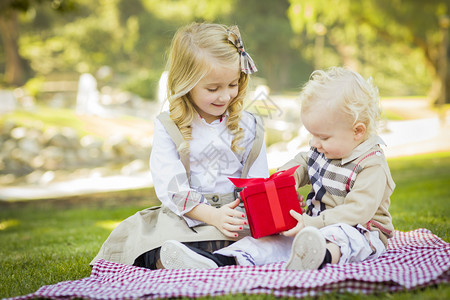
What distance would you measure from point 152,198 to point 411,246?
194 inches

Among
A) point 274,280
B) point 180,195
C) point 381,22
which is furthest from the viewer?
point 381,22

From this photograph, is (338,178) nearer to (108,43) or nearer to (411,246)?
(411,246)

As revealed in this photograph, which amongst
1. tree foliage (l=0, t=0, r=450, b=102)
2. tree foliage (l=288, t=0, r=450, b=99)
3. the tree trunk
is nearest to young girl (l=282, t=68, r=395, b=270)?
tree foliage (l=288, t=0, r=450, b=99)

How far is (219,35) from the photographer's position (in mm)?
2312

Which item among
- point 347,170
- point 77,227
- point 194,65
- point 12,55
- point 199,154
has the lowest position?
point 77,227

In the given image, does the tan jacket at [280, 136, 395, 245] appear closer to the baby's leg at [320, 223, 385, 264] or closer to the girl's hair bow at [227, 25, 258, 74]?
the baby's leg at [320, 223, 385, 264]

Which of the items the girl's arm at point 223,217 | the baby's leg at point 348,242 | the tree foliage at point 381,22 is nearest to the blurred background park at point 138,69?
the tree foliage at point 381,22

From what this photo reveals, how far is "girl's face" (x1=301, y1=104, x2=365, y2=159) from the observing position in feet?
6.48

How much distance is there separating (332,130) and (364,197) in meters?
0.29

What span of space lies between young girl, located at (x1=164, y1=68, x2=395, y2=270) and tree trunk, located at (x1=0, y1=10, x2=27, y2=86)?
17597 millimetres

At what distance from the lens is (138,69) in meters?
20.9

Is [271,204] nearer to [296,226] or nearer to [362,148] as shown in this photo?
[296,226]

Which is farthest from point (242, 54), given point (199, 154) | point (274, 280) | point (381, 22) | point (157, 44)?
point (157, 44)

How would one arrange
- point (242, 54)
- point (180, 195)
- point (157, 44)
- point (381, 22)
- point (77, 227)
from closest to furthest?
point (180, 195), point (242, 54), point (77, 227), point (381, 22), point (157, 44)
